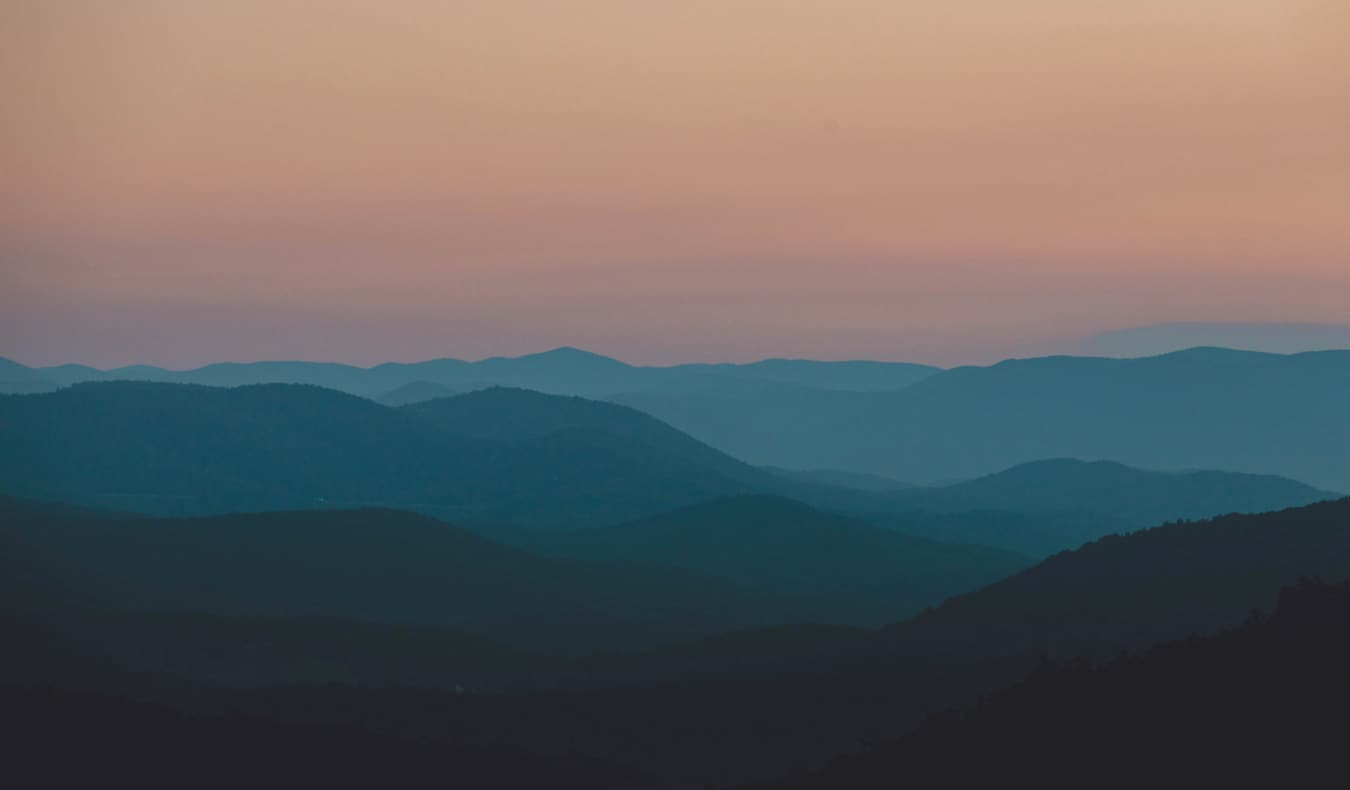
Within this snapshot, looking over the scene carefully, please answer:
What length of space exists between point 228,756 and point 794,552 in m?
107

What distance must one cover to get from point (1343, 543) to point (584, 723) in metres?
41.0

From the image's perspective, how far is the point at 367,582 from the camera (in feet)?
408

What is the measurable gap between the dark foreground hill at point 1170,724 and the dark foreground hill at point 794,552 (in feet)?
296

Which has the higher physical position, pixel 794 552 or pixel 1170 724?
pixel 1170 724

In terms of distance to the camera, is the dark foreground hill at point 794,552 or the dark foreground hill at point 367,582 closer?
the dark foreground hill at point 367,582

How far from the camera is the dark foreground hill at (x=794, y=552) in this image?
469 feet

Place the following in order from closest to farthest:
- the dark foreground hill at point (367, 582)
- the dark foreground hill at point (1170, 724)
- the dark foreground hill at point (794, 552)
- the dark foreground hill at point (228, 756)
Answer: the dark foreground hill at point (1170, 724), the dark foreground hill at point (228, 756), the dark foreground hill at point (367, 582), the dark foreground hill at point (794, 552)

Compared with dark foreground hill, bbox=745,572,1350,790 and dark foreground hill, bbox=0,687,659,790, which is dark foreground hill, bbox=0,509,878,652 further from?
dark foreground hill, bbox=745,572,1350,790

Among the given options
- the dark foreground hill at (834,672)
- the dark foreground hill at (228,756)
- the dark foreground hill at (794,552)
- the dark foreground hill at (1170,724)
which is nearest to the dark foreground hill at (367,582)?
the dark foreground hill at (794,552)

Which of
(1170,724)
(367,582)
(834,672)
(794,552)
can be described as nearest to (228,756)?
(1170,724)

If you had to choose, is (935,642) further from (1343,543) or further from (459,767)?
(459,767)

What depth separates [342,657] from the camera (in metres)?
88.5

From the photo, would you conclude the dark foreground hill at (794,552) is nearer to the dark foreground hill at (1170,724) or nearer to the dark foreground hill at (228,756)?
the dark foreground hill at (228,756)

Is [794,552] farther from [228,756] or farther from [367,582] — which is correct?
[228,756]
